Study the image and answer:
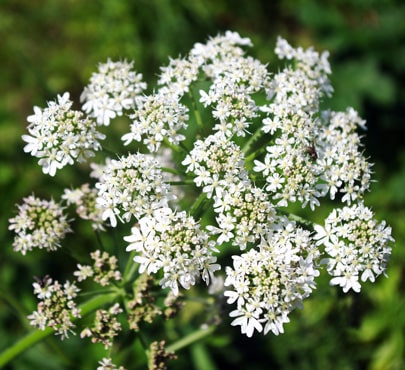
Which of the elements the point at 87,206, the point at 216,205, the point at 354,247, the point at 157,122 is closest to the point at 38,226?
the point at 87,206

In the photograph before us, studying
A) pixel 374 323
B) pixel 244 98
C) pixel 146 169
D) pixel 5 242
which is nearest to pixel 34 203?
pixel 146 169

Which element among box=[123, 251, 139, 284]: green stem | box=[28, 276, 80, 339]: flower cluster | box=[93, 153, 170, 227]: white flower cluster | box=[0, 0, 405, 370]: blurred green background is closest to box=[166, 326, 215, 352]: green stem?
box=[0, 0, 405, 370]: blurred green background

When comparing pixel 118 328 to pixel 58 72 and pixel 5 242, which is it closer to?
pixel 5 242

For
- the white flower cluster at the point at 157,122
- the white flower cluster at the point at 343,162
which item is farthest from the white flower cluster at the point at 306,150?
the white flower cluster at the point at 157,122

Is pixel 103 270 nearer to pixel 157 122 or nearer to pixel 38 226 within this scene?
pixel 38 226

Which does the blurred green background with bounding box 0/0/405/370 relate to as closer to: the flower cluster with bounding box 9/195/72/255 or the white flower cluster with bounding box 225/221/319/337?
the flower cluster with bounding box 9/195/72/255

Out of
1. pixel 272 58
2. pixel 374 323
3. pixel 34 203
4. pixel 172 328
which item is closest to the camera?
pixel 34 203

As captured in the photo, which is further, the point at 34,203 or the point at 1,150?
the point at 1,150
